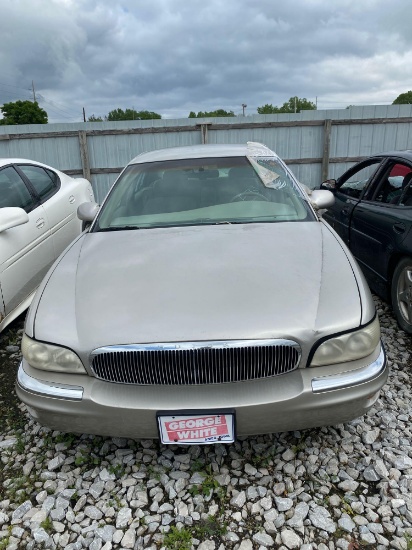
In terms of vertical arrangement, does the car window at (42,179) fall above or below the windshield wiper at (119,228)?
above

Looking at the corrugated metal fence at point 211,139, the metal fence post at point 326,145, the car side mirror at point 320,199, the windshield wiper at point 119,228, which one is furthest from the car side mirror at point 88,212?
the metal fence post at point 326,145

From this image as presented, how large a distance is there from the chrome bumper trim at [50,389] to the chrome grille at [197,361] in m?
0.13

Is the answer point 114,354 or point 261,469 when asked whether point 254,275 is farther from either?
point 261,469

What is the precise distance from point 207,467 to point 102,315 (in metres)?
0.94

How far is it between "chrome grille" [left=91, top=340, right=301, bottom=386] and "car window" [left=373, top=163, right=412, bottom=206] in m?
2.24

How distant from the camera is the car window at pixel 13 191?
3.59m

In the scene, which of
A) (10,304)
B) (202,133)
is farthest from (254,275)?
(202,133)

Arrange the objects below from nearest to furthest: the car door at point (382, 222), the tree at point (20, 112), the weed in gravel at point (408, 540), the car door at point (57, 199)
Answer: the weed in gravel at point (408, 540), the car door at point (382, 222), the car door at point (57, 199), the tree at point (20, 112)

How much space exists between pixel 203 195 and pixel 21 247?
1.58 m

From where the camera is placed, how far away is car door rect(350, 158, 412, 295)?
328cm

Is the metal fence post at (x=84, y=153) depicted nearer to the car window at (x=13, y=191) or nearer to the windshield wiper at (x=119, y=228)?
the car window at (x=13, y=191)

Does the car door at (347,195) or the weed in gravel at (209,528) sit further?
the car door at (347,195)

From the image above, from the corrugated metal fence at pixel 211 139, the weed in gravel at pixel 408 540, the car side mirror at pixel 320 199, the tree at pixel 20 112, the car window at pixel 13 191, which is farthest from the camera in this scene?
the tree at pixel 20 112

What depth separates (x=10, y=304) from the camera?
10.3 feet
